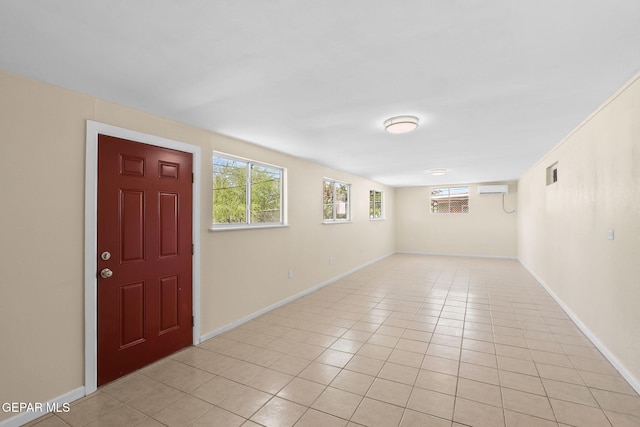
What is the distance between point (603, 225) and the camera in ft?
8.73

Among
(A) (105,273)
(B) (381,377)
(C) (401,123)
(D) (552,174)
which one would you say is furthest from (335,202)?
(A) (105,273)

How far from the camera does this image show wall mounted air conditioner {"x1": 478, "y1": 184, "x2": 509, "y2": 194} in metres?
8.08

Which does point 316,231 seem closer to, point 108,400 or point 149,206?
point 149,206

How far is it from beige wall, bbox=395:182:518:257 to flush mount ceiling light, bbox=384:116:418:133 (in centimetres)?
693

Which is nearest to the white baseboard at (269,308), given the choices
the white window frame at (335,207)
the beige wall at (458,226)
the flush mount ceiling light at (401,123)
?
the white window frame at (335,207)

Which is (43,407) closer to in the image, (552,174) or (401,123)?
(401,123)

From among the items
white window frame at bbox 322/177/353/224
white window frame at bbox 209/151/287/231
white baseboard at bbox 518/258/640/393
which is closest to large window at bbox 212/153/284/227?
white window frame at bbox 209/151/287/231

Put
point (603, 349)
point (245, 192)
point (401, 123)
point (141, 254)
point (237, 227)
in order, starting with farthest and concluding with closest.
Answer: point (245, 192), point (237, 227), point (401, 123), point (603, 349), point (141, 254)

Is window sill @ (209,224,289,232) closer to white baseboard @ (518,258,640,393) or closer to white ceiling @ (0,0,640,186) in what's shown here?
white ceiling @ (0,0,640,186)

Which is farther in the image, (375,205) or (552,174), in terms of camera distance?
(375,205)

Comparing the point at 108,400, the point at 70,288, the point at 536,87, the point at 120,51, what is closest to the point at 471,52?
the point at 536,87

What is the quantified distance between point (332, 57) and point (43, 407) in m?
2.96

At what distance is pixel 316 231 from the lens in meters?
5.18

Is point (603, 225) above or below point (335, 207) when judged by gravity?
below
